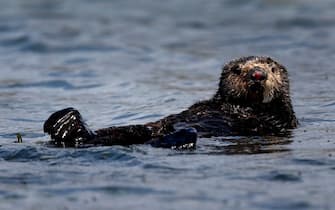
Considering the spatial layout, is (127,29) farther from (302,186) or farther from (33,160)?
(302,186)

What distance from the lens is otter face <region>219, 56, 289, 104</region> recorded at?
8711 millimetres

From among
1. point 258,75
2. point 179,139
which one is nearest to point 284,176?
point 179,139

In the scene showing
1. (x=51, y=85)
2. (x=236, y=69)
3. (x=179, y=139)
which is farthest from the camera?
(x=51, y=85)

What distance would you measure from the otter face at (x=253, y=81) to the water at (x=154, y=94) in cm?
47

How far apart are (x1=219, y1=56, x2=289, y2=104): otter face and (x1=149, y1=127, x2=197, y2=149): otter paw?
4.72ft

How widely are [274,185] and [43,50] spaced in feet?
36.9

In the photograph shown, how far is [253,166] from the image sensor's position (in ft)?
22.6

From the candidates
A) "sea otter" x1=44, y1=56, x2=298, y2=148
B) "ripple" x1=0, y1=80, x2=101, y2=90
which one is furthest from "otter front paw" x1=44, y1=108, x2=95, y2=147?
"ripple" x1=0, y1=80, x2=101, y2=90

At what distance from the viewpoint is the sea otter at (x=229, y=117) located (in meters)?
7.61

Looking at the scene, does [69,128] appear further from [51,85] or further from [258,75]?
[51,85]

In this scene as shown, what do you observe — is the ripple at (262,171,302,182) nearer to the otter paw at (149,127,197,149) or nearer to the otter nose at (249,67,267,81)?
the otter paw at (149,127,197,149)

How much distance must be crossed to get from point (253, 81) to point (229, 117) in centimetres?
41

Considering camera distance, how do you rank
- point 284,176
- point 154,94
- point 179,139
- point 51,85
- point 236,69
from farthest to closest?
point 51,85 < point 154,94 < point 236,69 < point 179,139 < point 284,176

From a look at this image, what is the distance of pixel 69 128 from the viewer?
7.58 metres
